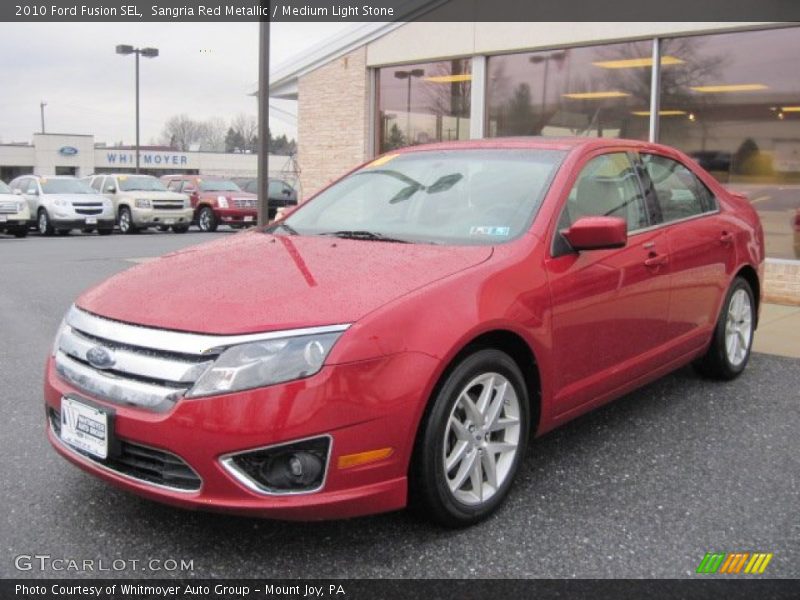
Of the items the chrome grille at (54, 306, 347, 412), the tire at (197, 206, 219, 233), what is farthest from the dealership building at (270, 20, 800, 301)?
the tire at (197, 206, 219, 233)

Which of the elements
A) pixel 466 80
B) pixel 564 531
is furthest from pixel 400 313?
pixel 466 80

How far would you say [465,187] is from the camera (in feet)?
12.8

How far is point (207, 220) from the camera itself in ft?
73.4

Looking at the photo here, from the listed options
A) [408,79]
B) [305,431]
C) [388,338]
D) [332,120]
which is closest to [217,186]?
[332,120]

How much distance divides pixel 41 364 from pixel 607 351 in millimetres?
4054

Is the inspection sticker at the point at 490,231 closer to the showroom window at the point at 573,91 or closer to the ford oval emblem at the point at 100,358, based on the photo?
the ford oval emblem at the point at 100,358

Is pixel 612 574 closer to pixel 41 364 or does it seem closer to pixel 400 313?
pixel 400 313

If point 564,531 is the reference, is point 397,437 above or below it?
above

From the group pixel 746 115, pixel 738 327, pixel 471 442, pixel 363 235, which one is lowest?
pixel 471 442

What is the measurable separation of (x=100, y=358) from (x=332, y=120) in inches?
418

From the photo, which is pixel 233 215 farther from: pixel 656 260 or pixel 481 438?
pixel 481 438
